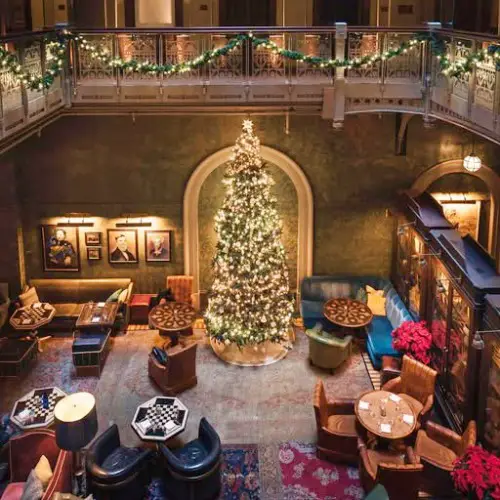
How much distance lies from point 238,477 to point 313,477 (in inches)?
45.3

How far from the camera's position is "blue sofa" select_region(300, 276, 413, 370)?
14.9m

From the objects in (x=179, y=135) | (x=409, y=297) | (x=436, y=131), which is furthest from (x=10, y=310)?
(x=436, y=131)

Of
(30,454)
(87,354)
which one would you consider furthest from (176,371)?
(30,454)

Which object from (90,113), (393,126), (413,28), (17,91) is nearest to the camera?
(17,91)

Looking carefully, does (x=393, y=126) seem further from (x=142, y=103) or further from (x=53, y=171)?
(x=53, y=171)

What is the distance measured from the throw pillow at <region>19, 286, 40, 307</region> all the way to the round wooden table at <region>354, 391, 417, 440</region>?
311 inches

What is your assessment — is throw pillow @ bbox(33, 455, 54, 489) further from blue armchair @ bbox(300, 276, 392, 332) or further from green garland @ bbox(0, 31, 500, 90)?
blue armchair @ bbox(300, 276, 392, 332)

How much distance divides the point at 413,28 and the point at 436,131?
11.8ft

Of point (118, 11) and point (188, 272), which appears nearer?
point (118, 11)

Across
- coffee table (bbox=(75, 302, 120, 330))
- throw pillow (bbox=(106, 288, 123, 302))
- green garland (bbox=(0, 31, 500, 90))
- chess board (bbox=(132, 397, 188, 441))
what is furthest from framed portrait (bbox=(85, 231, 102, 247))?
chess board (bbox=(132, 397, 188, 441))

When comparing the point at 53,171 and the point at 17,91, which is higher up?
the point at 17,91

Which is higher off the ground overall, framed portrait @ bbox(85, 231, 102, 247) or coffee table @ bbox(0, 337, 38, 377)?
framed portrait @ bbox(85, 231, 102, 247)

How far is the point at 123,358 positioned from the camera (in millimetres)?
14828

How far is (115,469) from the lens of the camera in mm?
10297
